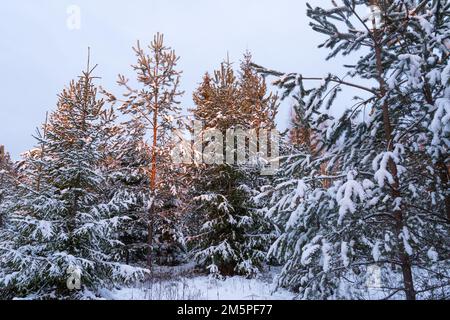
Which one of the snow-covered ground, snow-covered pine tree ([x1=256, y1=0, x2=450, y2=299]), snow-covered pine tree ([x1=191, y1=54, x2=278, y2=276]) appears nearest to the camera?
snow-covered pine tree ([x1=256, y1=0, x2=450, y2=299])

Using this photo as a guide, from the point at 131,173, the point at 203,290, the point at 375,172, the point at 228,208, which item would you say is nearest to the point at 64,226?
the point at 203,290

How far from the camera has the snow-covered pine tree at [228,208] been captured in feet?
39.0

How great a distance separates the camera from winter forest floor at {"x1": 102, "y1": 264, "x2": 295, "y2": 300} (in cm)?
827

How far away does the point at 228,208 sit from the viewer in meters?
12.4

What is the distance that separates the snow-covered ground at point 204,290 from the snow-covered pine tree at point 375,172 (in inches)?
119

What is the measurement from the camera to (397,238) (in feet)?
15.5

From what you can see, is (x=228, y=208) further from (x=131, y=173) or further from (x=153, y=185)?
(x=131, y=173)

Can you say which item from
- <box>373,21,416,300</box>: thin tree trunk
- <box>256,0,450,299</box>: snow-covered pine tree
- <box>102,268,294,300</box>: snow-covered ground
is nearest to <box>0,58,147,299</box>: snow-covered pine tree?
<box>102,268,294,300</box>: snow-covered ground

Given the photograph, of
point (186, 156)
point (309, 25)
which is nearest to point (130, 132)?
point (186, 156)

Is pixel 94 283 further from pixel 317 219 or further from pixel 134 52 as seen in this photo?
pixel 134 52

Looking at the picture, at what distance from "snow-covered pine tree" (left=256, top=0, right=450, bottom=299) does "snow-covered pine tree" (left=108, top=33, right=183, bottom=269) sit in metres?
7.64

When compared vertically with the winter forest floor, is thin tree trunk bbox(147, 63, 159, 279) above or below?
above

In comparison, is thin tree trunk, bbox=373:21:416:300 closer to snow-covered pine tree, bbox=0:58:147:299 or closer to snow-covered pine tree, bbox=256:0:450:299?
snow-covered pine tree, bbox=256:0:450:299

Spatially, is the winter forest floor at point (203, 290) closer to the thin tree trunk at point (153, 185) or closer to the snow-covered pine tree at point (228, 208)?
the snow-covered pine tree at point (228, 208)
